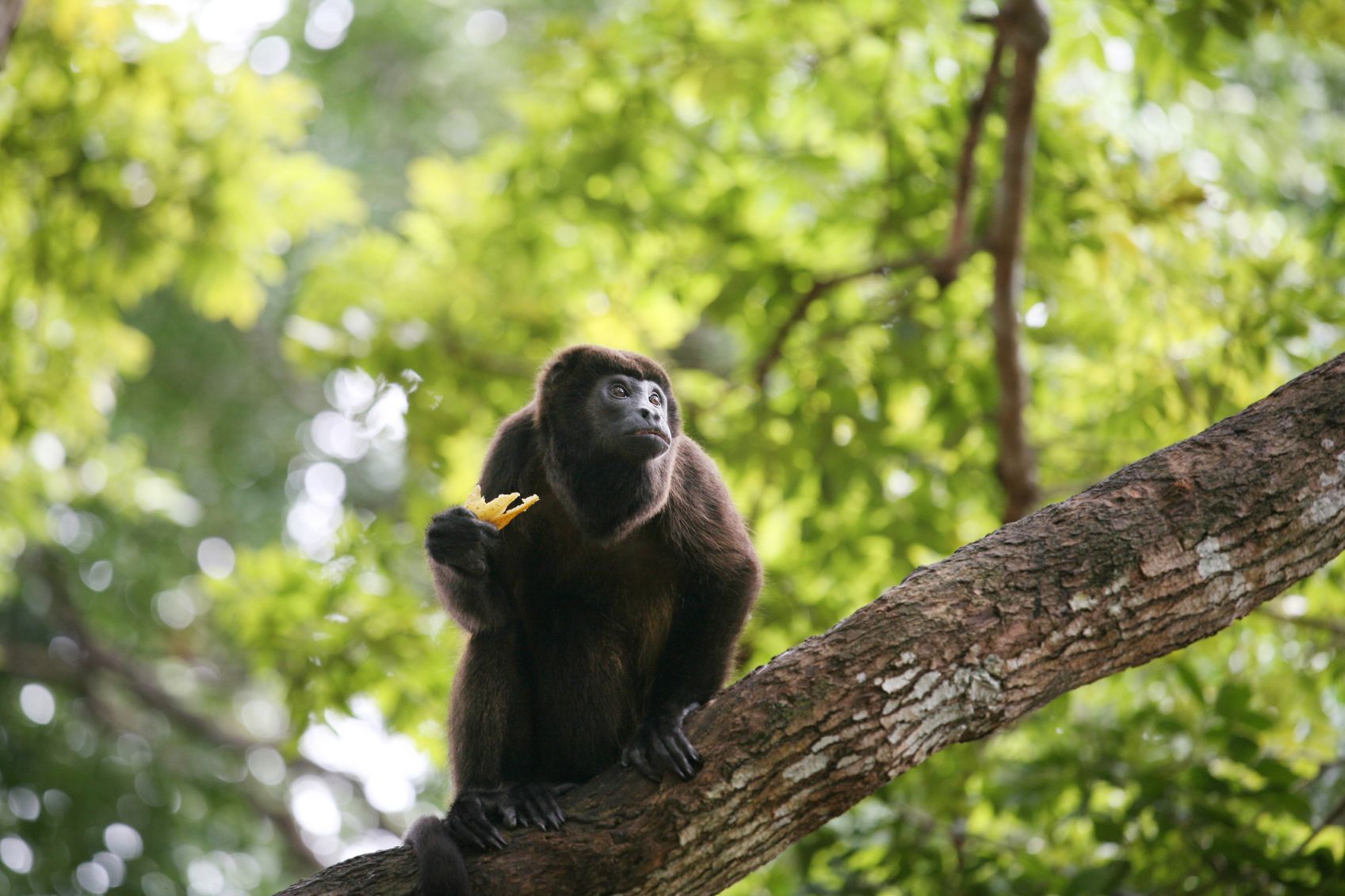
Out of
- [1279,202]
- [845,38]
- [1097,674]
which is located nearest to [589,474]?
[1097,674]

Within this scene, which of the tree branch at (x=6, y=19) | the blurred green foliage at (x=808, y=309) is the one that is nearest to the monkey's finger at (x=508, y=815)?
the blurred green foliage at (x=808, y=309)

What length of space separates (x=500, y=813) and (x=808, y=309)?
11.2ft

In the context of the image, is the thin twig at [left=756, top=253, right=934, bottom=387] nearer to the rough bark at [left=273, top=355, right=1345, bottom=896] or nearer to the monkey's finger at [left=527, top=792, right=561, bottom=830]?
the rough bark at [left=273, top=355, right=1345, bottom=896]

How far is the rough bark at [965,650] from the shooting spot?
2.95 metres

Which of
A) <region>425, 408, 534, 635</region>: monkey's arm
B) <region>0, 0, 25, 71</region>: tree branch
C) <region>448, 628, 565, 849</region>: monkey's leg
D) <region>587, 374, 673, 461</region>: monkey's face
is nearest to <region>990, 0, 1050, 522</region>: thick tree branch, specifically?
<region>587, 374, 673, 461</region>: monkey's face

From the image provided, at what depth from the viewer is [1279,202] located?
24.9ft

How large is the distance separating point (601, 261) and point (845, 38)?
1.85 m

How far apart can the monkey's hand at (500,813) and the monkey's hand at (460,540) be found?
68 cm

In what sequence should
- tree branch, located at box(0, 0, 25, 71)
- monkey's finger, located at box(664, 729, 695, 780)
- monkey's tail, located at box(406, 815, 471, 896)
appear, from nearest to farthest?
monkey's tail, located at box(406, 815, 471, 896) → monkey's finger, located at box(664, 729, 695, 780) → tree branch, located at box(0, 0, 25, 71)

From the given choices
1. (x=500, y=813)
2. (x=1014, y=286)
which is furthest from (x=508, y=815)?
(x=1014, y=286)

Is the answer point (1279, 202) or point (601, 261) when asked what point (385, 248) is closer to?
point (601, 261)

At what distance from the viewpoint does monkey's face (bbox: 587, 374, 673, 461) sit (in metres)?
4.00

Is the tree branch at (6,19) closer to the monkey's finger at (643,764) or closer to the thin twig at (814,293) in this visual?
the thin twig at (814,293)

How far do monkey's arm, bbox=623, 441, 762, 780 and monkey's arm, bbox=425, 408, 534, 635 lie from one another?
568mm
